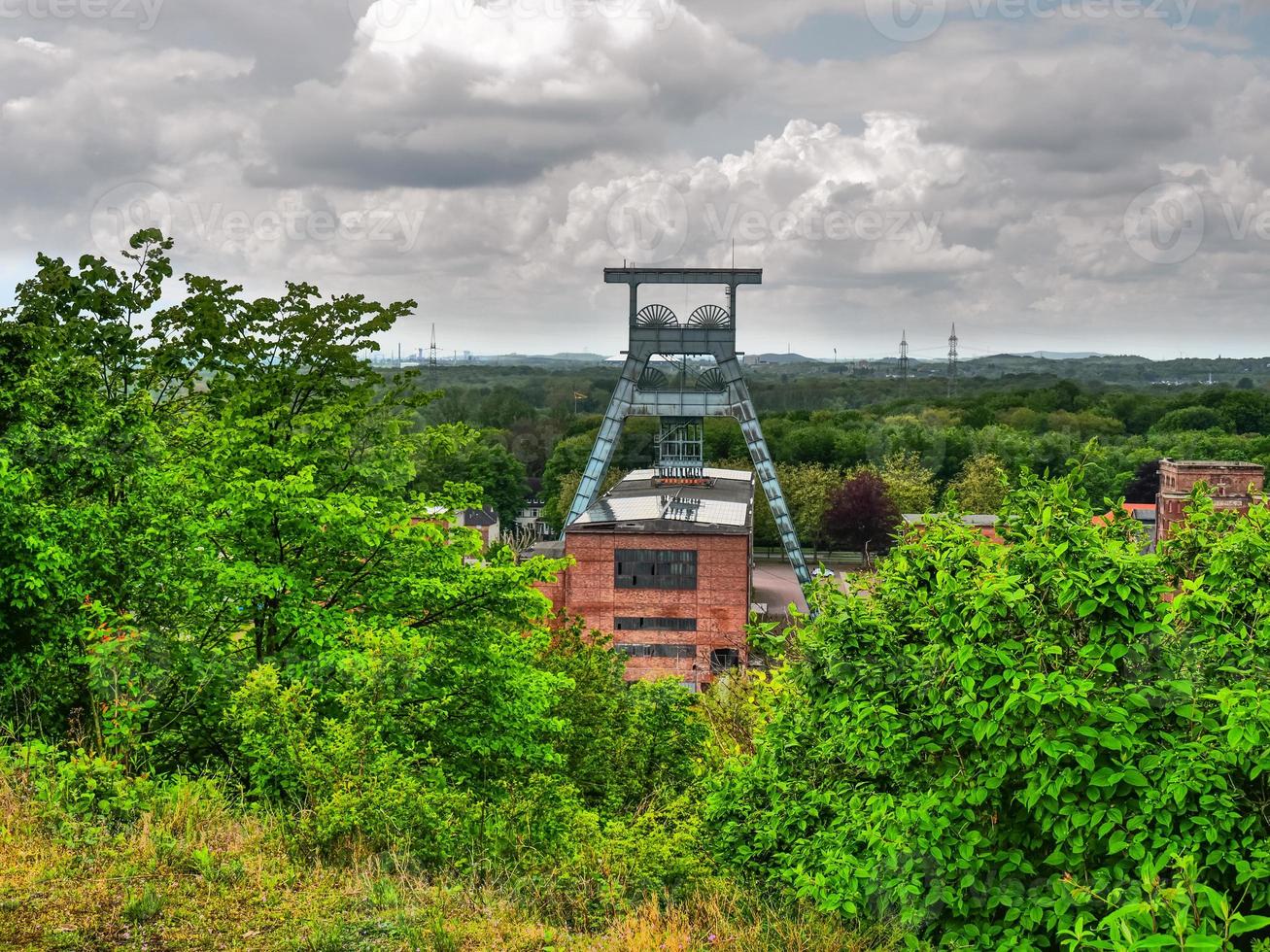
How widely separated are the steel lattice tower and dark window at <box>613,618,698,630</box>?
5044mm

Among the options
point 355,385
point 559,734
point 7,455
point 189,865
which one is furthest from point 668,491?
point 189,865

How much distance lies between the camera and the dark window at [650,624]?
38.8 metres

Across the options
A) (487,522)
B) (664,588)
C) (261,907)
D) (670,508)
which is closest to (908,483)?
(487,522)

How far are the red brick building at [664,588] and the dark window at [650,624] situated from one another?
4 centimetres

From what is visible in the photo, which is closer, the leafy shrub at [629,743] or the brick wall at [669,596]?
the leafy shrub at [629,743]

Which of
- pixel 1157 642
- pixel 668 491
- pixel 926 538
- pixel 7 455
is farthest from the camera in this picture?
pixel 668 491

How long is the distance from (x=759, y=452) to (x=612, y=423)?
630 centimetres

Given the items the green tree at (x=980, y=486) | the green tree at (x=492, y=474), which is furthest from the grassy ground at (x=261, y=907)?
the green tree at (x=492, y=474)

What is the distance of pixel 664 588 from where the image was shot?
3872 cm

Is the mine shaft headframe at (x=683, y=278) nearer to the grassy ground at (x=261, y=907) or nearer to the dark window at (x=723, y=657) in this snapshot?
the dark window at (x=723, y=657)

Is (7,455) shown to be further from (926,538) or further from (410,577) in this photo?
(926,538)

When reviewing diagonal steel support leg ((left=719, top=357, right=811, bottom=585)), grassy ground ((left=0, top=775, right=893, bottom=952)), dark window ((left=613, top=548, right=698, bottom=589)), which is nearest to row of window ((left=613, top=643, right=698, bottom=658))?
dark window ((left=613, top=548, right=698, bottom=589))

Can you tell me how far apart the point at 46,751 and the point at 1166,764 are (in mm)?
8806

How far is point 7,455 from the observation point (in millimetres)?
11016
